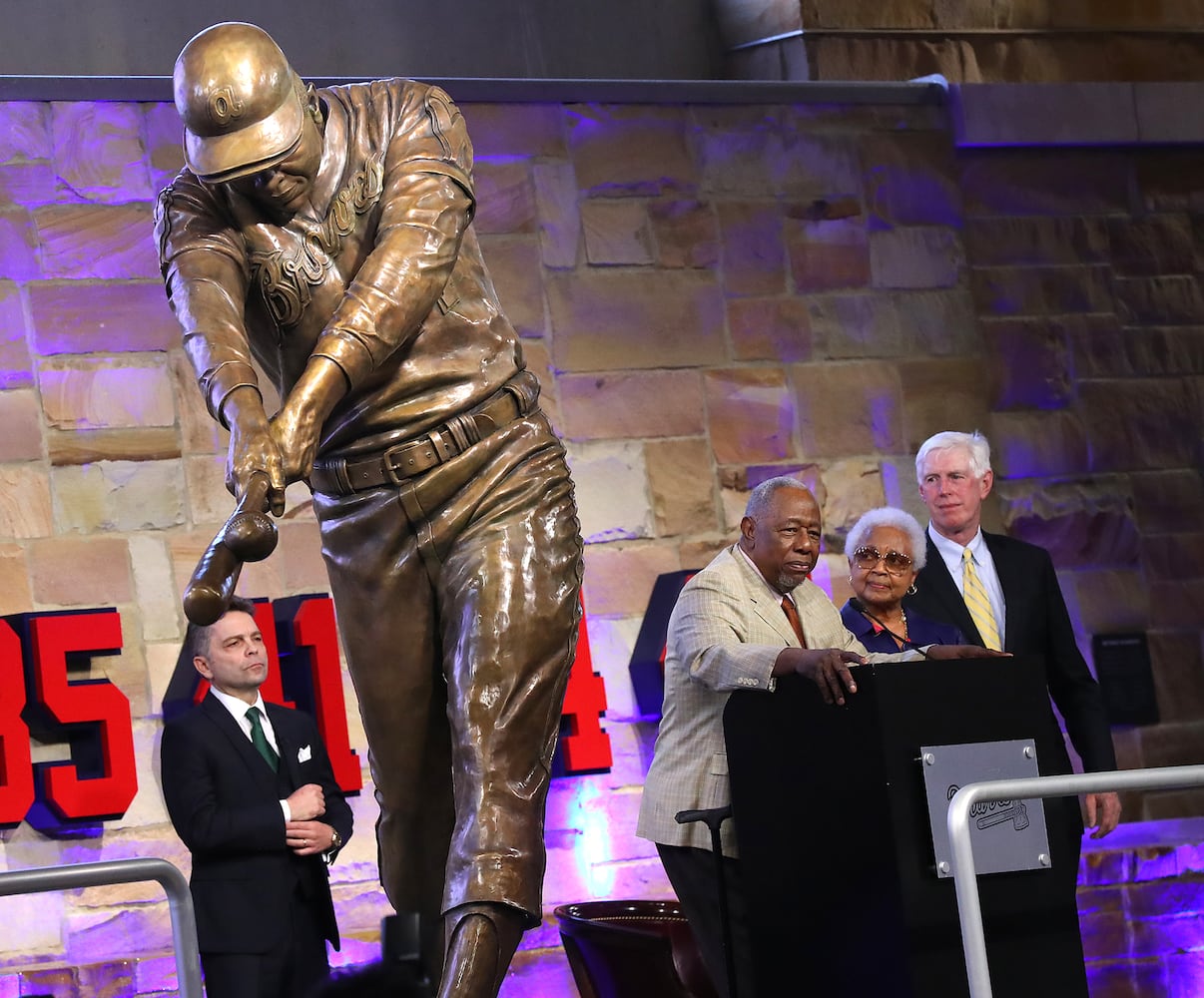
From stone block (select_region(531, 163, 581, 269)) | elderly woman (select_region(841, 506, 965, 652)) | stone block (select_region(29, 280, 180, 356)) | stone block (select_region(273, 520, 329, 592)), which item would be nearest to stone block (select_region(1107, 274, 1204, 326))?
stone block (select_region(531, 163, 581, 269))

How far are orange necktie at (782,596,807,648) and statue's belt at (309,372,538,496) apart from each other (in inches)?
64.9

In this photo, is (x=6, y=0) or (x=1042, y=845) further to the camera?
(x=6, y=0)

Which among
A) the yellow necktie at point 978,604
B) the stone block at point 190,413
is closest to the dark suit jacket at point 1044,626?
the yellow necktie at point 978,604

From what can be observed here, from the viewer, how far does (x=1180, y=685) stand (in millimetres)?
6797

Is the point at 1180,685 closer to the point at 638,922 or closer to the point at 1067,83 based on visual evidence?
the point at 1067,83

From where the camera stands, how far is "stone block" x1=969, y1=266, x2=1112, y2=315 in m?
6.86

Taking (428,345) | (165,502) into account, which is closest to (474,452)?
(428,345)

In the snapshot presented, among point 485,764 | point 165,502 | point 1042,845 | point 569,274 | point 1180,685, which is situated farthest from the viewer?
point 1180,685

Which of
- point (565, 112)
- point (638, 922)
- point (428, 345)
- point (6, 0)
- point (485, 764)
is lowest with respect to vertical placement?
point (638, 922)

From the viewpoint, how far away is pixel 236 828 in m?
4.71

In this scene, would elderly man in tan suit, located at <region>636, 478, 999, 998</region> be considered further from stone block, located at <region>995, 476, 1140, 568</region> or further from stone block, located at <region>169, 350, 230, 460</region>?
stone block, located at <region>995, 476, 1140, 568</region>

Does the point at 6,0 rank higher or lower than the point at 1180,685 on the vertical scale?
higher

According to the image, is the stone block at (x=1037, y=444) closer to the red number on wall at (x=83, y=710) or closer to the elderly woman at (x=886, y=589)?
the elderly woman at (x=886, y=589)

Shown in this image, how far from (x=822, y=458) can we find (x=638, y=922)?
8.33ft
